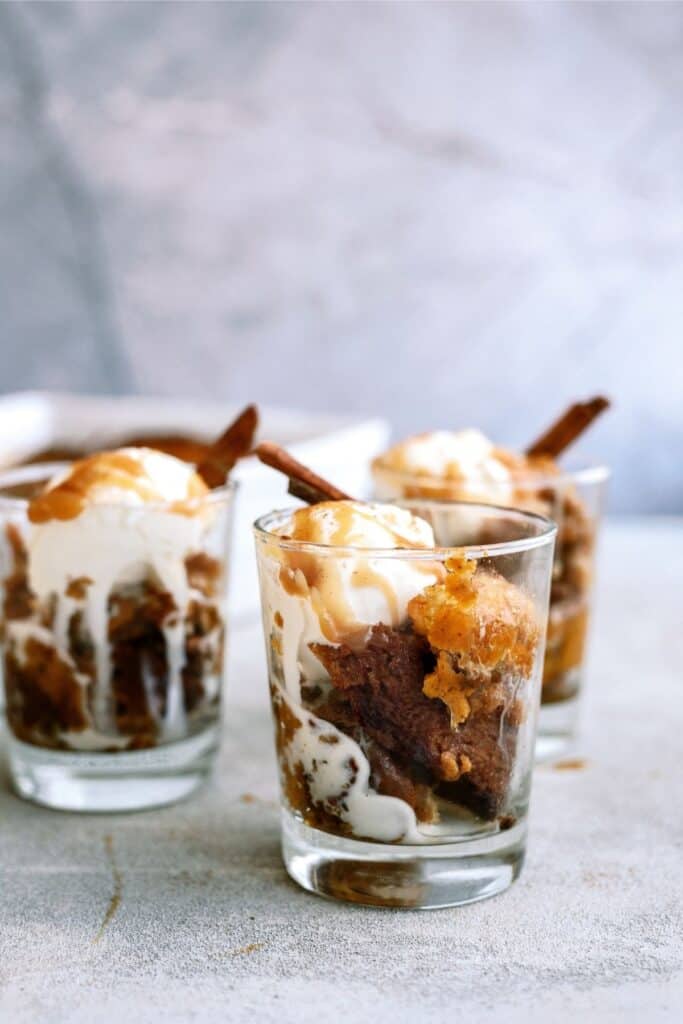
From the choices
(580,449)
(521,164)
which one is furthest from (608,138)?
(580,449)

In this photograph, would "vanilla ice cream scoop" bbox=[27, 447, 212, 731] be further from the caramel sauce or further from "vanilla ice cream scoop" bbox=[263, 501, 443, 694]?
"vanilla ice cream scoop" bbox=[263, 501, 443, 694]

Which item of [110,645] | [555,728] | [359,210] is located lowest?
[555,728]

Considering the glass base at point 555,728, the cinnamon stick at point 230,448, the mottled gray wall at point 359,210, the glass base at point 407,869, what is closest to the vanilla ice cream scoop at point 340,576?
the glass base at point 407,869

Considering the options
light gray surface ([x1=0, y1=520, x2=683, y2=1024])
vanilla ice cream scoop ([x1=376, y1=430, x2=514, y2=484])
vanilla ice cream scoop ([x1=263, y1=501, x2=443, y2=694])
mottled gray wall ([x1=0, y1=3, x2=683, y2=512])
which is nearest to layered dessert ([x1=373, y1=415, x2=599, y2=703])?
vanilla ice cream scoop ([x1=376, y1=430, x2=514, y2=484])

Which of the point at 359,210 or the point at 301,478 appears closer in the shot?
the point at 301,478

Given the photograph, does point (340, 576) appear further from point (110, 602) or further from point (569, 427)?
point (569, 427)

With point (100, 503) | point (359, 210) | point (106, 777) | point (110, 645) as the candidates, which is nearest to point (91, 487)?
point (100, 503)

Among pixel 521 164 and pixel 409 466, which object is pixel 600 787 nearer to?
pixel 409 466
